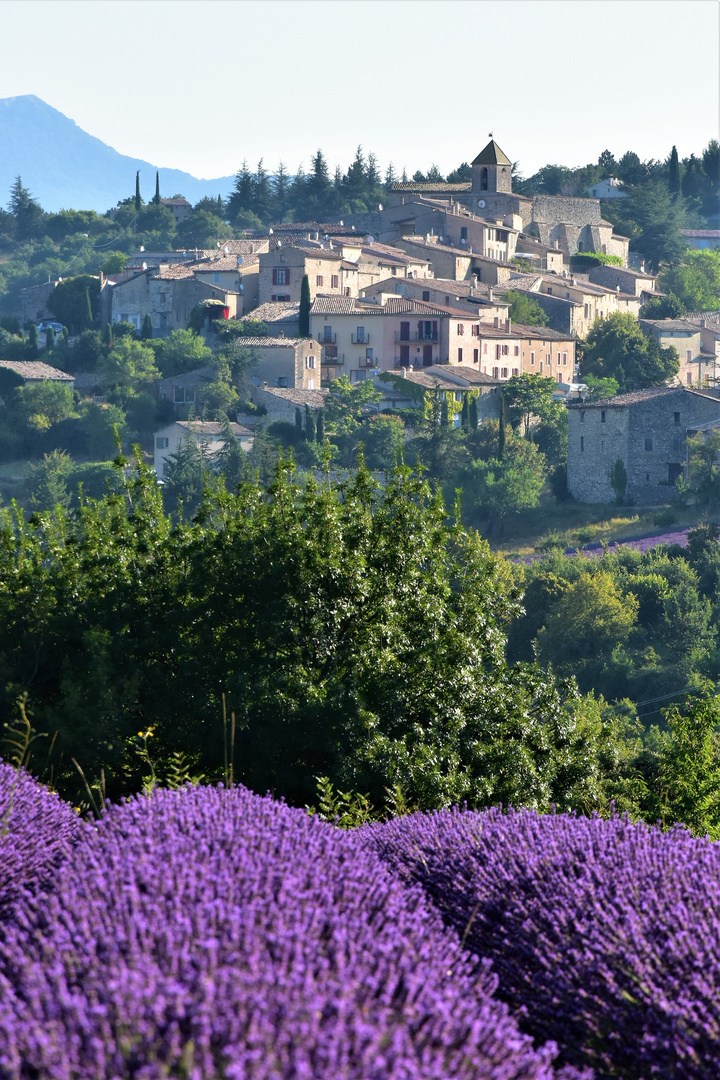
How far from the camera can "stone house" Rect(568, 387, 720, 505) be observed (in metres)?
60.4

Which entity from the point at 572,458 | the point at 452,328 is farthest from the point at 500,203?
the point at 572,458

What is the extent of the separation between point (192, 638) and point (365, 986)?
805cm

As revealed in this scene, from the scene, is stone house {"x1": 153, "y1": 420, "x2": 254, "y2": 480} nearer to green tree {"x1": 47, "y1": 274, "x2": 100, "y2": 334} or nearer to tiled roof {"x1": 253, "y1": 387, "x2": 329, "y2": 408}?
tiled roof {"x1": 253, "y1": 387, "x2": 329, "y2": 408}

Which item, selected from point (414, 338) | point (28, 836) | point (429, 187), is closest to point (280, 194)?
point (429, 187)

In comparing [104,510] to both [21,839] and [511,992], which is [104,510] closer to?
[21,839]

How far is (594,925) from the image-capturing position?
169 inches

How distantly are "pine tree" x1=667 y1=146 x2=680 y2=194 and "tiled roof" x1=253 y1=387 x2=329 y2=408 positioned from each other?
64670mm

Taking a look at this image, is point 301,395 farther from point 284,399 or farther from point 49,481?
point 49,481

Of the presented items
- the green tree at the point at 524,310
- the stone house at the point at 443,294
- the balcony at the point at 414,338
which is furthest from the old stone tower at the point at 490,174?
the balcony at the point at 414,338

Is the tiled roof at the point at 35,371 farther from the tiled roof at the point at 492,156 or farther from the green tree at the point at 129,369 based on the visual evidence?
the tiled roof at the point at 492,156

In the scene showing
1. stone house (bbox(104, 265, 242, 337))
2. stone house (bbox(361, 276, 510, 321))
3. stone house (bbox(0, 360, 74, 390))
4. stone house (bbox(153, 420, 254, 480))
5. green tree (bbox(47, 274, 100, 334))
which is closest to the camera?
stone house (bbox(153, 420, 254, 480))

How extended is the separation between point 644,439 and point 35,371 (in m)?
36.4

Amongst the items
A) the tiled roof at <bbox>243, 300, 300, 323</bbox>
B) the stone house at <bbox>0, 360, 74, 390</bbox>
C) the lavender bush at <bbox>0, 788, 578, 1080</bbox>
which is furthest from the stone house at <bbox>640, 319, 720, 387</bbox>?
the lavender bush at <bbox>0, 788, 578, 1080</bbox>

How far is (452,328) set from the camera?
235 feet
